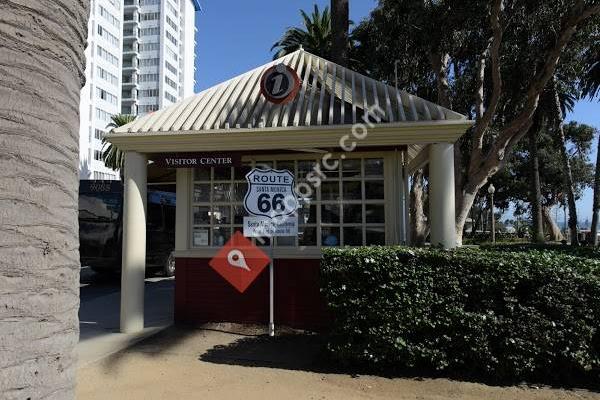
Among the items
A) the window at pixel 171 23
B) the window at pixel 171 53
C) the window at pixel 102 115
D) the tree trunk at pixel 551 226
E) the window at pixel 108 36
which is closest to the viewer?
the tree trunk at pixel 551 226

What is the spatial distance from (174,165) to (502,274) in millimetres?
4690

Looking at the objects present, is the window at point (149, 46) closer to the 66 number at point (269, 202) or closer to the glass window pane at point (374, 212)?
the glass window pane at point (374, 212)

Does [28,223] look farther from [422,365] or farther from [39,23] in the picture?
[422,365]

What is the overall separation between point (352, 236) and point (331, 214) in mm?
463

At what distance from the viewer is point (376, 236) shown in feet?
26.8

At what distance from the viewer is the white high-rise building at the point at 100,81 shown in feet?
246

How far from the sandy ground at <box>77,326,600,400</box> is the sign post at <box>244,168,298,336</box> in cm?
105

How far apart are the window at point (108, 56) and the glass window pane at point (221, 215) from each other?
82.6 m

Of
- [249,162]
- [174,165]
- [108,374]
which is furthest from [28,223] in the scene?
[249,162]

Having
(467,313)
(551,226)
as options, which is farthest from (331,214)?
(551,226)

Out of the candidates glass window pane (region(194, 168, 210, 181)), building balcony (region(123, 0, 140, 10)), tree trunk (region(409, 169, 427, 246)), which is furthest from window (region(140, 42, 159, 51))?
glass window pane (region(194, 168, 210, 181))

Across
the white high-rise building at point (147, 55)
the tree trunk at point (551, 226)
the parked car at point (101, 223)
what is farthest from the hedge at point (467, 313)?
the white high-rise building at point (147, 55)

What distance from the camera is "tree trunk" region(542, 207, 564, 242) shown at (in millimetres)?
43625

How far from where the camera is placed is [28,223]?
1519 mm
